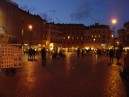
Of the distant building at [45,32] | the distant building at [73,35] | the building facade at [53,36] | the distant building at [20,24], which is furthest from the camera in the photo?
the distant building at [73,35]

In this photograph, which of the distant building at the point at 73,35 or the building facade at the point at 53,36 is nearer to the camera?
the building facade at the point at 53,36

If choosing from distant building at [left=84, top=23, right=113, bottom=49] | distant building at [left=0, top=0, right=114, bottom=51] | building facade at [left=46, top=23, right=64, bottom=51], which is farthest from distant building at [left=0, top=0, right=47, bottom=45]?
distant building at [left=84, top=23, right=113, bottom=49]

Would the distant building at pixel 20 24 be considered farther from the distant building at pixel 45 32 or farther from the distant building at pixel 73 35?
the distant building at pixel 73 35

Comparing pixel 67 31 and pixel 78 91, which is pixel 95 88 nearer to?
pixel 78 91

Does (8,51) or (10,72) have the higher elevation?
Answer: (8,51)

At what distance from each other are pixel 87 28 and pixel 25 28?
74.7m

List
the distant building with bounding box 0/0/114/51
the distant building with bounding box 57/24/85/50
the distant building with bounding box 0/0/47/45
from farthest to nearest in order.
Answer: the distant building with bounding box 57/24/85/50 < the distant building with bounding box 0/0/114/51 < the distant building with bounding box 0/0/47/45

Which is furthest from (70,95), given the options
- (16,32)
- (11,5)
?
(16,32)

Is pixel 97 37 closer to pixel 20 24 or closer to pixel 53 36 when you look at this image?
pixel 53 36

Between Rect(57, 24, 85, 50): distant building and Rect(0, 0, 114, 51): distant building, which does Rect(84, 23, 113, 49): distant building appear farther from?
Rect(57, 24, 85, 50): distant building

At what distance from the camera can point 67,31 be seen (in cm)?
15400

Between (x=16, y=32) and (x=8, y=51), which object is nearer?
(x=8, y=51)

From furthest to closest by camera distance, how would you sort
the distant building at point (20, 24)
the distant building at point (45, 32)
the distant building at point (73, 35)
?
the distant building at point (73, 35), the distant building at point (45, 32), the distant building at point (20, 24)

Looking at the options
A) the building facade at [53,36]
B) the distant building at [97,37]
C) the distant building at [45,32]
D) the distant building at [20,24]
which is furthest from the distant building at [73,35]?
the distant building at [20,24]
